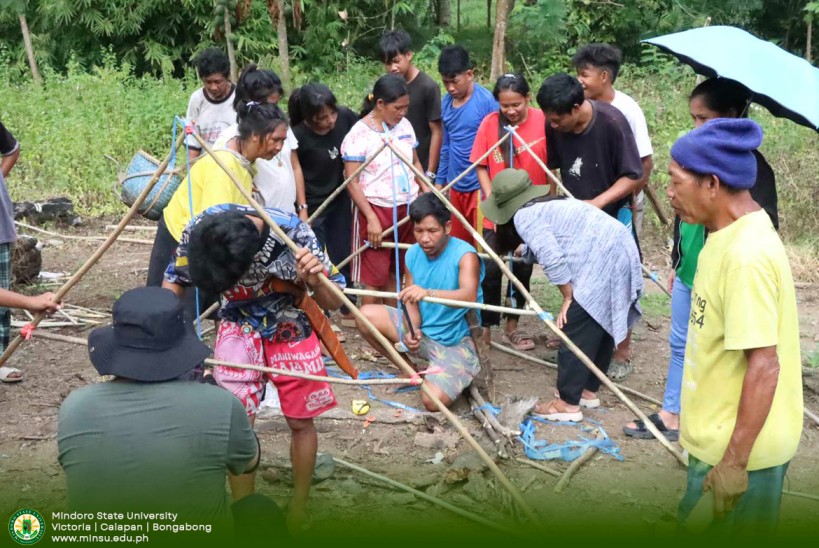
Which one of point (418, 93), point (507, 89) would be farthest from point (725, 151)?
point (418, 93)

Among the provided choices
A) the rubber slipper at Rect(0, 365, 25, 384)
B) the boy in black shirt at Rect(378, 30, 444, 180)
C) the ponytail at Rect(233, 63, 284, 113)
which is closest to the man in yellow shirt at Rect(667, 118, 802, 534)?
the ponytail at Rect(233, 63, 284, 113)

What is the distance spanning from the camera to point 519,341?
549cm

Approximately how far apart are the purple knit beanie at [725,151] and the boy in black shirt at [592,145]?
2.12 metres

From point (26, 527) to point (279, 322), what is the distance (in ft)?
3.67

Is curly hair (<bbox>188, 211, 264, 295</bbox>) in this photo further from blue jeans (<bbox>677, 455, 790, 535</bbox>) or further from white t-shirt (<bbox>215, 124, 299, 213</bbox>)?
blue jeans (<bbox>677, 455, 790, 535</bbox>)

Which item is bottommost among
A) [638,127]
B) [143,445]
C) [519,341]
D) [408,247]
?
[519,341]

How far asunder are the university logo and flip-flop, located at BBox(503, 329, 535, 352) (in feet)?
10.4

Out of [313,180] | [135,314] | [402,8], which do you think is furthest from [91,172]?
[135,314]

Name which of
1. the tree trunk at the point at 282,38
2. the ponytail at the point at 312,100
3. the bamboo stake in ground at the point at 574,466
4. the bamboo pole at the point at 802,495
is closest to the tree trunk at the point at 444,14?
the tree trunk at the point at 282,38

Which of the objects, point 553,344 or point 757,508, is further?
point 553,344

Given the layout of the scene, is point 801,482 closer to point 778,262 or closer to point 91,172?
point 778,262

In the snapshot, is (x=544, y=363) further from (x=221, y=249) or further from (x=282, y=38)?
(x=282, y=38)

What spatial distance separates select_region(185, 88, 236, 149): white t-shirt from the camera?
221 inches

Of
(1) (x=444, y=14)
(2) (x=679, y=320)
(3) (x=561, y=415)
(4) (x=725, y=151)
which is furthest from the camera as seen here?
A: (1) (x=444, y=14)
